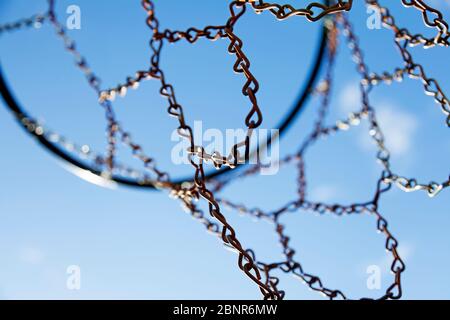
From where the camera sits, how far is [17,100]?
63.0 inches

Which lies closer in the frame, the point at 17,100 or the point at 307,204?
the point at 307,204

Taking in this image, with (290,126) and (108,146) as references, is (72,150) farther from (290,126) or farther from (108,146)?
(290,126)

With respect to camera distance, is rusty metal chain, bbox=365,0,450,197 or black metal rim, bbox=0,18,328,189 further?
black metal rim, bbox=0,18,328,189

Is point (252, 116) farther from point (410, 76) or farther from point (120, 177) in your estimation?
point (120, 177)

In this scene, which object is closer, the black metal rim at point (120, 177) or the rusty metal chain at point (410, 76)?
the rusty metal chain at point (410, 76)

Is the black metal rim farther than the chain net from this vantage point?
Yes

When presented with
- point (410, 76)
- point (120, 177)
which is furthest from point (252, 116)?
point (120, 177)

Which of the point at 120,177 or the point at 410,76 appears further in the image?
the point at 120,177

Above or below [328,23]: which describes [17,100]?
below

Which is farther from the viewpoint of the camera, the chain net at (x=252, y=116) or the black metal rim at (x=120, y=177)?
the black metal rim at (x=120, y=177)
